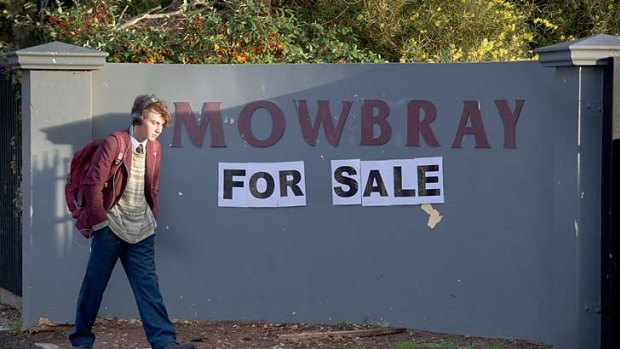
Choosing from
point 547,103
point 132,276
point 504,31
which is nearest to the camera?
point 132,276

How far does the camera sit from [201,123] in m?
7.95

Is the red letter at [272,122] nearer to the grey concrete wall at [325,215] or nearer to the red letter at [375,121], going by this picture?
the grey concrete wall at [325,215]

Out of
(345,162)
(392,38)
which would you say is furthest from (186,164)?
(392,38)

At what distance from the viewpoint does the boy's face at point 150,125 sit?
6660 mm

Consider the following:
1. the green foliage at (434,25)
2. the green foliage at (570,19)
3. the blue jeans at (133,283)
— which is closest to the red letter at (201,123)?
the blue jeans at (133,283)

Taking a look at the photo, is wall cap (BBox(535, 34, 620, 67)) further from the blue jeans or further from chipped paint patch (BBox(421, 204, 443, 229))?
the blue jeans

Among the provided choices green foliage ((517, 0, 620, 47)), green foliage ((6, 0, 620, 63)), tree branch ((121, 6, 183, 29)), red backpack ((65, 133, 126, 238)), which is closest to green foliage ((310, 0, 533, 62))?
green foliage ((6, 0, 620, 63))

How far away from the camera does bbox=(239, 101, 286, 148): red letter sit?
7867mm

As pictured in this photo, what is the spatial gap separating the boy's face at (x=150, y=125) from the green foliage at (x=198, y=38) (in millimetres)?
3111

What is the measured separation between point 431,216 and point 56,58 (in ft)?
10.5

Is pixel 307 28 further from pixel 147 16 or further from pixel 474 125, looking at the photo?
pixel 474 125

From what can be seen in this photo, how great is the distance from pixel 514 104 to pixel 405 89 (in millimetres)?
845

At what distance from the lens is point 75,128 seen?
788 centimetres

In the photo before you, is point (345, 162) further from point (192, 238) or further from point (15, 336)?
point (15, 336)
